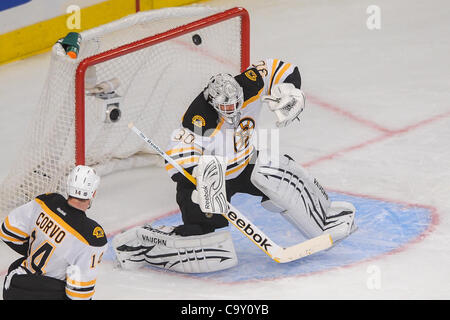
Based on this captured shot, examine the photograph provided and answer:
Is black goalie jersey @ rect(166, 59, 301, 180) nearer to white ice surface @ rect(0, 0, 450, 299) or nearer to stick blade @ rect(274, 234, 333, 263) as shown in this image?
stick blade @ rect(274, 234, 333, 263)

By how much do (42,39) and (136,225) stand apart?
294 cm

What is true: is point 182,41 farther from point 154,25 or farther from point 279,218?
point 279,218

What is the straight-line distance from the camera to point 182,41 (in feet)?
21.2

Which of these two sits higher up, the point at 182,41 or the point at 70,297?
the point at 182,41

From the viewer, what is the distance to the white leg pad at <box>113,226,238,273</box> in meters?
5.50

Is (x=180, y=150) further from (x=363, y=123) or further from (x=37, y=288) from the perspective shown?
(x=363, y=123)

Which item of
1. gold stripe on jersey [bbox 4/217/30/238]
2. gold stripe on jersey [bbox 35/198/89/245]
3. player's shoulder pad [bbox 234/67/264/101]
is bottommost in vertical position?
gold stripe on jersey [bbox 4/217/30/238]

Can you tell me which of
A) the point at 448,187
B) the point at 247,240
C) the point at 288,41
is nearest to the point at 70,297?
the point at 247,240

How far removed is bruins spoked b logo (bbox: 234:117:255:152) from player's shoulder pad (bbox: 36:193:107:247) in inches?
46.3

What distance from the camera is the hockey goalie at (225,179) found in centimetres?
534

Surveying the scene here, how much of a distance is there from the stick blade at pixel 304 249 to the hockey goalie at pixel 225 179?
108mm

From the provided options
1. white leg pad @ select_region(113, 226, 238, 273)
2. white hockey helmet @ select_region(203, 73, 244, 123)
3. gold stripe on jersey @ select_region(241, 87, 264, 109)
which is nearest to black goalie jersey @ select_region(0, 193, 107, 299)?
white leg pad @ select_region(113, 226, 238, 273)

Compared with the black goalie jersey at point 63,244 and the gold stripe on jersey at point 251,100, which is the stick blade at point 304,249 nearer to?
the gold stripe on jersey at point 251,100

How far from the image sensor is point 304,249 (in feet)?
18.2
